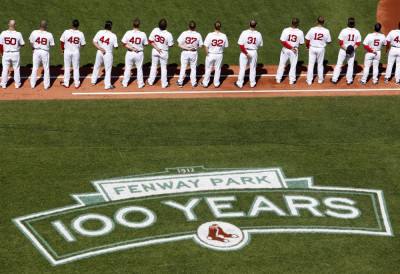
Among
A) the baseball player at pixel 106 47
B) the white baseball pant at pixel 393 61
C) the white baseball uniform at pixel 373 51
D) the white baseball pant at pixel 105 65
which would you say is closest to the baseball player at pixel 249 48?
the white baseball uniform at pixel 373 51

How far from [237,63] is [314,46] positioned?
125 inches

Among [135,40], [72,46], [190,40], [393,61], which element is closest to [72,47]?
[72,46]

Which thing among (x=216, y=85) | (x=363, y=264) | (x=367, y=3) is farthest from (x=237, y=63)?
(x=363, y=264)

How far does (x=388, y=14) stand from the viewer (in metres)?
27.0

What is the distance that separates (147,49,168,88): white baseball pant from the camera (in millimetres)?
21484

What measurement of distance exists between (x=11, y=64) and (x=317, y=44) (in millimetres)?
8699

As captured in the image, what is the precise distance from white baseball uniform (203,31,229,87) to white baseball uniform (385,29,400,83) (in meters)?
4.81

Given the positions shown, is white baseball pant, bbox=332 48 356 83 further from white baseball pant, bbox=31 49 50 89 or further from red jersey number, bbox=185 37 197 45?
white baseball pant, bbox=31 49 50 89

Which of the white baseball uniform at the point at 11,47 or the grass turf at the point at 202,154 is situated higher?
the white baseball uniform at the point at 11,47

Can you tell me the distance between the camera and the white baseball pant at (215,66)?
70.4 feet

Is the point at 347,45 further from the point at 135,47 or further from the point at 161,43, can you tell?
the point at 135,47

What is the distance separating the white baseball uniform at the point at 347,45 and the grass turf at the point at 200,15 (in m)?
2.23

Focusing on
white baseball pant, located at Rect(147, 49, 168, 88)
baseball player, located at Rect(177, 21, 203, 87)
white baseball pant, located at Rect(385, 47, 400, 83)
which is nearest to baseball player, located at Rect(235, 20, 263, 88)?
baseball player, located at Rect(177, 21, 203, 87)

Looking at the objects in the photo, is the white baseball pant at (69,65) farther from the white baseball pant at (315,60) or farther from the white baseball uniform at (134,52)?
the white baseball pant at (315,60)
